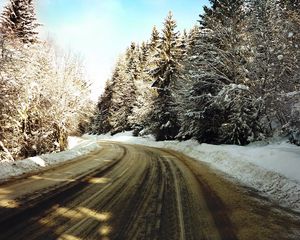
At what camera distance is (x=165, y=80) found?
122ft

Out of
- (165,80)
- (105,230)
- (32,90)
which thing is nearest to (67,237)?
(105,230)

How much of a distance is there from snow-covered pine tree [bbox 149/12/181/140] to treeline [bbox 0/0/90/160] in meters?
8.39

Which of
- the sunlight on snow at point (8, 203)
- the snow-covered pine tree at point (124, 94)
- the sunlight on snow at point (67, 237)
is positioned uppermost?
the snow-covered pine tree at point (124, 94)

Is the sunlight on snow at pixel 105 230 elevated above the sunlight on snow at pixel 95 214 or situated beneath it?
situated beneath

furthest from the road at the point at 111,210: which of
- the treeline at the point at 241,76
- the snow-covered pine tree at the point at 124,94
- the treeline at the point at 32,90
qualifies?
the snow-covered pine tree at the point at 124,94

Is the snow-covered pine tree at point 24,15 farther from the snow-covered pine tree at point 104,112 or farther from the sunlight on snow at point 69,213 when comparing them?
the snow-covered pine tree at point 104,112

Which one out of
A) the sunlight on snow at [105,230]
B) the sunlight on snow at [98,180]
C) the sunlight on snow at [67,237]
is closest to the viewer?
the sunlight on snow at [67,237]

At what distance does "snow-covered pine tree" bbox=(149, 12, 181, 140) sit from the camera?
120ft

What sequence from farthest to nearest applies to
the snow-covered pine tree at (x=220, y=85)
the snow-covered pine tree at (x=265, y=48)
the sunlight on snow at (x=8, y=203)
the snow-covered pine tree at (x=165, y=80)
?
the snow-covered pine tree at (x=165, y=80) → the snow-covered pine tree at (x=220, y=85) → the snow-covered pine tree at (x=265, y=48) → the sunlight on snow at (x=8, y=203)

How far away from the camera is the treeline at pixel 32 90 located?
14.8 metres

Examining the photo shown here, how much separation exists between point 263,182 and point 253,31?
12.7 metres

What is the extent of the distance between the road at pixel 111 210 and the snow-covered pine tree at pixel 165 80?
84.7 ft

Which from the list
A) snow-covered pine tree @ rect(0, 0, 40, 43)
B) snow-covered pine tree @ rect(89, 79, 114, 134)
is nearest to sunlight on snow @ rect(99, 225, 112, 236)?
snow-covered pine tree @ rect(0, 0, 40, 43)

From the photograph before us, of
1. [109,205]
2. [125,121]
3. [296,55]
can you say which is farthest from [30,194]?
[125,121]
